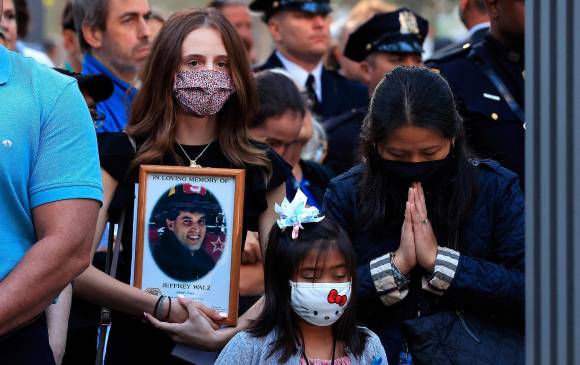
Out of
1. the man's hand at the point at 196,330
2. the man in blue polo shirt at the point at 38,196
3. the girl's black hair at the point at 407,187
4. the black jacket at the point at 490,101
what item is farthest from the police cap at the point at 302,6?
the man in blue polo shirt at the point at 38,196

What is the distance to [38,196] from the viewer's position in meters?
3.36

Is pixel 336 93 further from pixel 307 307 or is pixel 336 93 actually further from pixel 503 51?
pixel 307 307

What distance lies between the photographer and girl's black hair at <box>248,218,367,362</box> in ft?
13.1

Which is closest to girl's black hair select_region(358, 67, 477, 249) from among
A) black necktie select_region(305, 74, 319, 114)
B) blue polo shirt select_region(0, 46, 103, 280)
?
blue polo shirt select_region(0, 46, 103, 280)

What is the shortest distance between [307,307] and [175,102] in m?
1.12

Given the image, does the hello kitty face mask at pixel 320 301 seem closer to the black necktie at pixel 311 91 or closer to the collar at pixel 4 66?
the collar at pixel 4 66

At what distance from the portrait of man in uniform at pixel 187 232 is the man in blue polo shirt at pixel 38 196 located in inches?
35.0

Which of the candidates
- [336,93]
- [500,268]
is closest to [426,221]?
[500,268]

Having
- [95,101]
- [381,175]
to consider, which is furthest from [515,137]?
[95,101]

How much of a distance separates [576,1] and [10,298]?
1680mm

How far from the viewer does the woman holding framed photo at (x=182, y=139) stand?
4.43 meters

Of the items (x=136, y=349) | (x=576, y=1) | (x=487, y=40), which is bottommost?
(x=136, y=349)

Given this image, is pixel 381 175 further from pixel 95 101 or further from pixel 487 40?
pixel 487 40

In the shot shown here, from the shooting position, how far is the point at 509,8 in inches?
235
